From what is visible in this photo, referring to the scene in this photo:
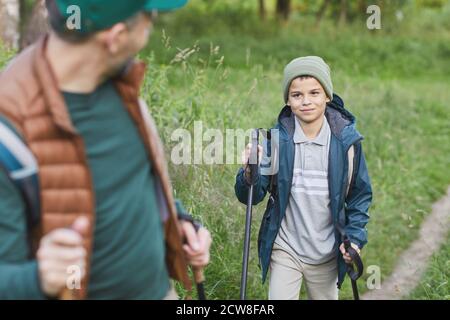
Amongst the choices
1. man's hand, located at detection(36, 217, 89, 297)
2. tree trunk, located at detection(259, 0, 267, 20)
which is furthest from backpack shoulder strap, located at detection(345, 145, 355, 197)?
tree trunk, located at detection(259, 0, 267, 20)

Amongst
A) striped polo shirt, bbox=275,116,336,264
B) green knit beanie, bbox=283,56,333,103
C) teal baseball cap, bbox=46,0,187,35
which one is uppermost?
teal baseball cap, bbox=46,0,187,35

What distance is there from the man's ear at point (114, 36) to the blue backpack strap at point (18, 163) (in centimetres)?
33

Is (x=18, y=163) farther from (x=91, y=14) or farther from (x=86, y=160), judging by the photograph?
(x=91, y=14)

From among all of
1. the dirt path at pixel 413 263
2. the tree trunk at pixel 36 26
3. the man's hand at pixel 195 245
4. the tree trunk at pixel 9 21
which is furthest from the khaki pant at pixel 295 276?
the tree trunk at pixel 36 26

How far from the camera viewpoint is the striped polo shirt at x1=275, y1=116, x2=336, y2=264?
3920 mm

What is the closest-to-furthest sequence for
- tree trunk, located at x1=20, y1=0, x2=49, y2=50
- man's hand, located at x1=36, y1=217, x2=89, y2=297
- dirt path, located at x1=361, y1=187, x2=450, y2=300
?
man's hand, located at x1=36, y1=217, x2=89, y2=297
dirt path, located at x1=361, y1=187, x2=450, y2=300
tree trunk, located at x1=20, y1=0, x2=49, y2=50

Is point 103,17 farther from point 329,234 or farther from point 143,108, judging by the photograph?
point 329,234

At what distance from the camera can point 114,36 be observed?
2.22 meters

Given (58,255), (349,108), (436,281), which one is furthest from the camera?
(349,108)

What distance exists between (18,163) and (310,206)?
2060 mm

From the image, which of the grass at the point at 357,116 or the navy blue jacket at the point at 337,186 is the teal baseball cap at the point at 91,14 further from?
the grass at the point at 357,116

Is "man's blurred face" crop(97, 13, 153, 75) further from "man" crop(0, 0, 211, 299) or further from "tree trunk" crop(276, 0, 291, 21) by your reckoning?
"tree trunk" crop(276, 0, 291, 21)

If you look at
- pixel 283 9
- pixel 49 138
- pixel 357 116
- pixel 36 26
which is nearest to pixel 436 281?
pixel 357 116
